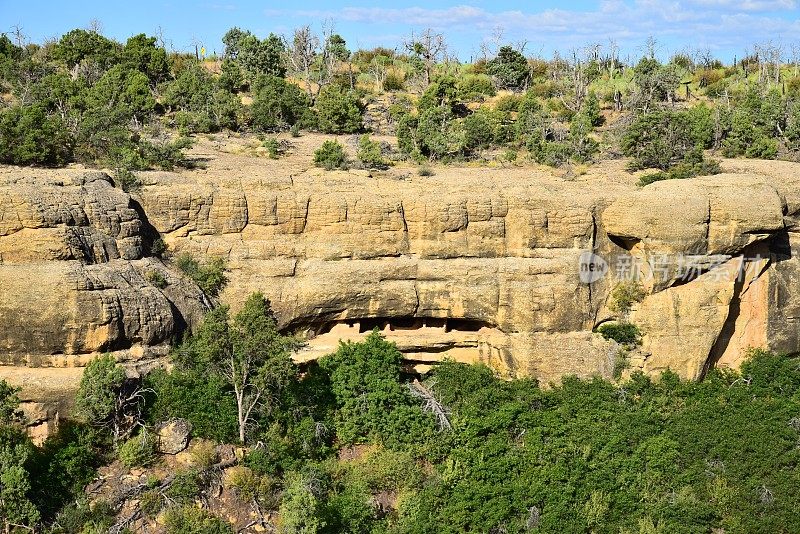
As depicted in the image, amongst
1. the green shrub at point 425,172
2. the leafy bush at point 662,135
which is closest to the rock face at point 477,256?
the green shrub at point 425,172

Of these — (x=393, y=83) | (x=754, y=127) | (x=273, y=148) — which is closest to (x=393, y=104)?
(x=393, y=83)

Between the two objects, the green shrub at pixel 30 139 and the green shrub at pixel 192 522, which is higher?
the green shrub at pixel 30 139

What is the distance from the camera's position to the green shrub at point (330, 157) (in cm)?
2888

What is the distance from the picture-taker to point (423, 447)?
23.0 metres

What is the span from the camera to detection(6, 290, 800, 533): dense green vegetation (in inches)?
792

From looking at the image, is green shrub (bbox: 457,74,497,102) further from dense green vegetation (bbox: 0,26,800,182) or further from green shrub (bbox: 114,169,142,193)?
green shrub (bbox: 114,169,142,193)

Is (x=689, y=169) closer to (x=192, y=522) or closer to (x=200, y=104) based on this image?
(x=200, y=104)

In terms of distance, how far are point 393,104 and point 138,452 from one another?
25.3 meters

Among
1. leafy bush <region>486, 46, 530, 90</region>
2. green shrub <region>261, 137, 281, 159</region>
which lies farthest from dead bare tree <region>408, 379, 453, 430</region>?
leafy bush <region>486, 46, 530, 90</region>

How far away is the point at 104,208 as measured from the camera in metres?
23.0

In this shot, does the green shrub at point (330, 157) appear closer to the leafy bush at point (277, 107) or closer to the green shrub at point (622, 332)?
the leafy bush at point (277, 107)

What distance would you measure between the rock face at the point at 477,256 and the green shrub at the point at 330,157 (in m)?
2.65

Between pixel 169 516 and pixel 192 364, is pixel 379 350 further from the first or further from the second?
pixel 169 516

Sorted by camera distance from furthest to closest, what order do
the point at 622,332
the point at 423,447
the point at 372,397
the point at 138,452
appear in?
the point at 622,332 → the point at 372,397 → the point at 423,447 → the point at 138,452
